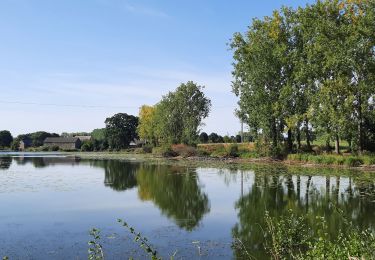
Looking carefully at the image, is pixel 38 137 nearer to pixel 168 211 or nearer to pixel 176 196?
pixel 176 196

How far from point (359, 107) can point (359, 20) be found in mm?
8828

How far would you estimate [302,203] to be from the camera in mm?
21422

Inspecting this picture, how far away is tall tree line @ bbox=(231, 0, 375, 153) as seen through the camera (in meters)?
43.1

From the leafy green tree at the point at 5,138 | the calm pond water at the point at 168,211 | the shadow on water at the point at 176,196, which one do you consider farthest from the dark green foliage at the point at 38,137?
the shadow on water at the point at 176,196

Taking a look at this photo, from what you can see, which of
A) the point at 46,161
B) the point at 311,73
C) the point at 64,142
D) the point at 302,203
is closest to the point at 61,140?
the point at 64,142

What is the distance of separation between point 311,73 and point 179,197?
28.6 metres

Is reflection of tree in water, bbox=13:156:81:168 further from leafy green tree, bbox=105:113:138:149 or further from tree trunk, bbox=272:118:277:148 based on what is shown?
leafy green tree, bbox=105:113:138:149

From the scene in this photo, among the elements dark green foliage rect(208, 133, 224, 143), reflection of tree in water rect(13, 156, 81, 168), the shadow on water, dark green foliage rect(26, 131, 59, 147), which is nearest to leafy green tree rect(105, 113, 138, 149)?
dark green foliage rect(208, 133, 224, 143)

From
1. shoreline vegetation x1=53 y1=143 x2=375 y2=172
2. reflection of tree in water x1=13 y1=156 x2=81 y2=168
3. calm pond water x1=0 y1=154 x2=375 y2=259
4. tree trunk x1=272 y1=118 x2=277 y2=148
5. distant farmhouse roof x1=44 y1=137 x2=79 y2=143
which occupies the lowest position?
calm pond water x1=0 y1=154 x2=375 y2=259

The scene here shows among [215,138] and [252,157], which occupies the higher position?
[215,138]

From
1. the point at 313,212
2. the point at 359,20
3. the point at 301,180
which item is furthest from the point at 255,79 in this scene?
the point at 313,212

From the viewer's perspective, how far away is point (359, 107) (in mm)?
44750

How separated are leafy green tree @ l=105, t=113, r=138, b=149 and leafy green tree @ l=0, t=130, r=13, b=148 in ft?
213

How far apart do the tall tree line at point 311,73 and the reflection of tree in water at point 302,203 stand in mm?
14569
